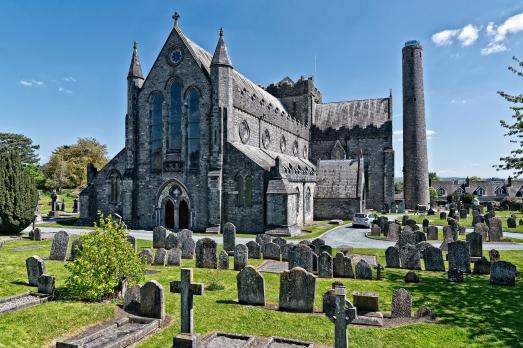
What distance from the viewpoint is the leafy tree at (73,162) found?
69.1 meters

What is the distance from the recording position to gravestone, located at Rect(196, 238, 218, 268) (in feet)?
52.1

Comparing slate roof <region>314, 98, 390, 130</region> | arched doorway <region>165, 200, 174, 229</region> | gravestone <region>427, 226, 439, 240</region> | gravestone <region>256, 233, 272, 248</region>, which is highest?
slate roof <region>314, 98, 390, 130</region>

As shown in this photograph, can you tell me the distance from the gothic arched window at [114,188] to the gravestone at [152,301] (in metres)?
24.3

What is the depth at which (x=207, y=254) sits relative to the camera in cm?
1595

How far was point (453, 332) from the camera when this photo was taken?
888 centimetres

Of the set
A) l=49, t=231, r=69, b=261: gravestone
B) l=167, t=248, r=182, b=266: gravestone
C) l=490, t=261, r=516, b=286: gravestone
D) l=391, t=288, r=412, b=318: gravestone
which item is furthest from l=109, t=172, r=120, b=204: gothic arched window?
l=490, t=261, r=516, b=286: gravestone

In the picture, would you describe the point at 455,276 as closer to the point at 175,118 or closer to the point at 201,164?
the point at 201,164

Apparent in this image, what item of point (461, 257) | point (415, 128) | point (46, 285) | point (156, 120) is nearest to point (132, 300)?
point (46, 285)

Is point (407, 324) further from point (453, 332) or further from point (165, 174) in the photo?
point (165, 174)

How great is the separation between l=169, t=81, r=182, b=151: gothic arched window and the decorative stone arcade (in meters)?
3.16

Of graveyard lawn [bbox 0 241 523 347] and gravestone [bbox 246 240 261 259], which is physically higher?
gravestone [bbox 246 240 261 259]

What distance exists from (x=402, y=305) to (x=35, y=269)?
38.0 feet

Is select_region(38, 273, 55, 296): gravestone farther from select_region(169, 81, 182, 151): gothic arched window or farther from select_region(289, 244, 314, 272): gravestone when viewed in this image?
select_region(169, 81, 182, 151): gothic arched window

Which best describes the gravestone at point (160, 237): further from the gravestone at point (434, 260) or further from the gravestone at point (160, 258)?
the gravestone at point (434, 260)
